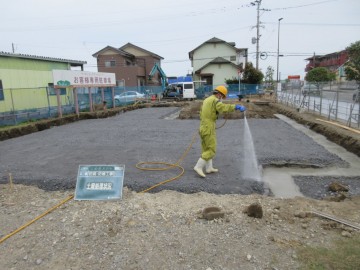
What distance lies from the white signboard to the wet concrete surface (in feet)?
14.3

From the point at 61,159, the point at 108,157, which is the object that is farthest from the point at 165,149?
the point at 61,159

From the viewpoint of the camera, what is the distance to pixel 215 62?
38094 mm

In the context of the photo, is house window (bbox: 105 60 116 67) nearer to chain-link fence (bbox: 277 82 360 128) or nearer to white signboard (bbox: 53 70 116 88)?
white signboard (bbox: 53 70 116 88)

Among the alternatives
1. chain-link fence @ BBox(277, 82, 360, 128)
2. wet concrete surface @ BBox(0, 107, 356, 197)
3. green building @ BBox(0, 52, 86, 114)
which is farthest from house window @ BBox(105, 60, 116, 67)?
wet concrete surface @ BBox(0, 107, 356, 197)

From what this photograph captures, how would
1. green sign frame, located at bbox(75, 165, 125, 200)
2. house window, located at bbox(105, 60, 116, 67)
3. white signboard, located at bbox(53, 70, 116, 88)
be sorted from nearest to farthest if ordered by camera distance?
green sign frame, located at bbox(75, 165, 125, 200)
white signboard, located at bbox(53, 70, 116, 88)
house window, located at bbox(105, 60, 116, 67)

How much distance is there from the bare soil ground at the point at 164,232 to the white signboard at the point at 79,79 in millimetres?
10923

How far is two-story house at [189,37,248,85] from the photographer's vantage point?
38375mm

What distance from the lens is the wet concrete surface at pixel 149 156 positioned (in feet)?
17.0

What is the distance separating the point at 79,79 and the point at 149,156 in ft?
35.5

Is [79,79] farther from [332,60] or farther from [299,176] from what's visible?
[332,60]

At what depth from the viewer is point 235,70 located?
38.5 metres

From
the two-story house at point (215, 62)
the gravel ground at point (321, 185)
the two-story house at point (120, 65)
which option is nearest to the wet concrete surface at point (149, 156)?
the gravel ground at point (321, 185)

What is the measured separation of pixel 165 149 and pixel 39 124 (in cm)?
763

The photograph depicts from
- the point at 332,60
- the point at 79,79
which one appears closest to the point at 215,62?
the point at 79,79
